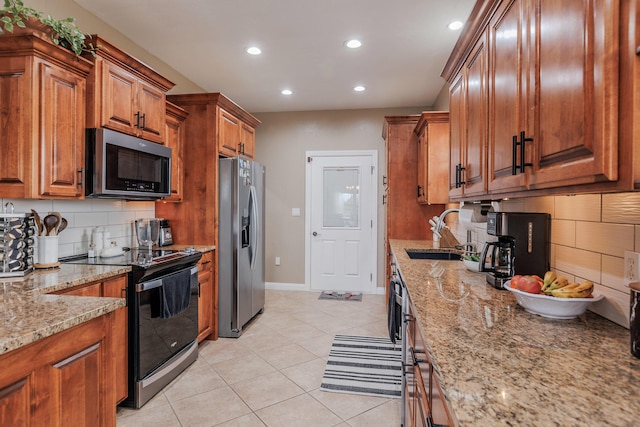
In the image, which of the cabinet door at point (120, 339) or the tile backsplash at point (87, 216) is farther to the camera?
the tile backsplash at point (87, 216)

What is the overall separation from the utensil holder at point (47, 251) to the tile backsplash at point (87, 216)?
0.29 metres

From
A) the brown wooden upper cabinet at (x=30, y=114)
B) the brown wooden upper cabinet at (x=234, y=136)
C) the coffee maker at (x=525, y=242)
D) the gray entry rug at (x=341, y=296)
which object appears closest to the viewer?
the coffee maker at (x=525, y=242)

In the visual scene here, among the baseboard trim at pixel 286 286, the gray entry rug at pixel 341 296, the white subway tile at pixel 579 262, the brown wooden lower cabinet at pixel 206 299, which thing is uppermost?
the white subway tile at pixel 579 262

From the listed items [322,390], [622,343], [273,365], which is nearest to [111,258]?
[273,365]

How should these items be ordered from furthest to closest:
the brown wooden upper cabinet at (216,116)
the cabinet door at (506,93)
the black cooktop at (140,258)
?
the brown wooden upper cabinet at (216,116) → the black cooktop at (140,258) → the cabinet door at (506,93)

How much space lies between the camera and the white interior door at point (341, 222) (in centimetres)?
533

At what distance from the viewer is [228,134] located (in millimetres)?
3691

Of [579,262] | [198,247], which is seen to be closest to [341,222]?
[198,247]

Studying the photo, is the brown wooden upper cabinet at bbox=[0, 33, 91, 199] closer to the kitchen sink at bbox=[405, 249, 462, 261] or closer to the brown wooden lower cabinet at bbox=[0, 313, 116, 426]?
the brown wooden lower cabinet at bbox=[0, 313, 116, 426]

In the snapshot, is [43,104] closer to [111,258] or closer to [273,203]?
[111,258]

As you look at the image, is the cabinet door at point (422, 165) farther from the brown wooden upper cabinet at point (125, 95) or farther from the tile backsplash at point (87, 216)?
the tile backsplash at point (87, 216)

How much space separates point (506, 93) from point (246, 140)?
10.8ft

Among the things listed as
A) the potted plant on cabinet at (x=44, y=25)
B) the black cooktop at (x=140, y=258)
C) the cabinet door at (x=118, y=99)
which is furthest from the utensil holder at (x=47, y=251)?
the potted plant on cabinet at (x=44, y=25)

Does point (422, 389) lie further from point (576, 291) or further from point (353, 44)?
point (353, 44)
